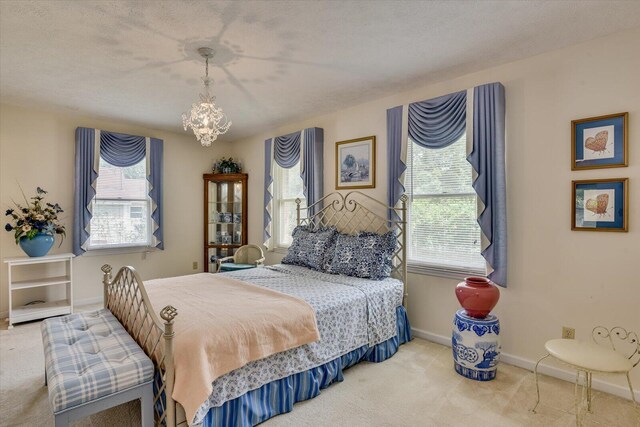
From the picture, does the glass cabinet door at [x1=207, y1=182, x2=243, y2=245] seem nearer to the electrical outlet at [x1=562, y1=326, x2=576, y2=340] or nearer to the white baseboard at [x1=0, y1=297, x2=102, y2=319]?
the white baseboard at [x1=0, y1=297, x2=102, y2=319]

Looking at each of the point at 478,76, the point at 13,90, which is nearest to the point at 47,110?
the point at 13,90

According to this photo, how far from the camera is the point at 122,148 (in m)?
4.86

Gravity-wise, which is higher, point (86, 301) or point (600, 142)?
point (600, 142)

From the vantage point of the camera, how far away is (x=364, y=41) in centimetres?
259

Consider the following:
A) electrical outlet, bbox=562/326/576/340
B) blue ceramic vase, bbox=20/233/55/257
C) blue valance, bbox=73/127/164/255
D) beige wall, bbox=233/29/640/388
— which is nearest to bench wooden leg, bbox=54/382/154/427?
beige wall, bbox=233/29/640/388

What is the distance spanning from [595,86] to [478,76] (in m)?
0.91

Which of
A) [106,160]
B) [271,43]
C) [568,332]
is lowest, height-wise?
[568,332]

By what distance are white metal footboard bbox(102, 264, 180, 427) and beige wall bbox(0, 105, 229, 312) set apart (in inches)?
98.7

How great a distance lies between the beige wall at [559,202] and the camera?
2.45 metres

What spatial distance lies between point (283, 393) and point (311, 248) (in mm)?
1790

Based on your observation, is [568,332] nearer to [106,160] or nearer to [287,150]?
[287,150]

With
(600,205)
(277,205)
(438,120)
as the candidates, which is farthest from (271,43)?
(277,205)

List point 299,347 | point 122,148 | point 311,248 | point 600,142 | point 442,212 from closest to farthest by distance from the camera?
1. point 299,347
2. point 600,142
3. point 442,212
4. point 311,248
5. point 122,148

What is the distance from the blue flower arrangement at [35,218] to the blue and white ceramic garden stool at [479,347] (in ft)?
15.3
